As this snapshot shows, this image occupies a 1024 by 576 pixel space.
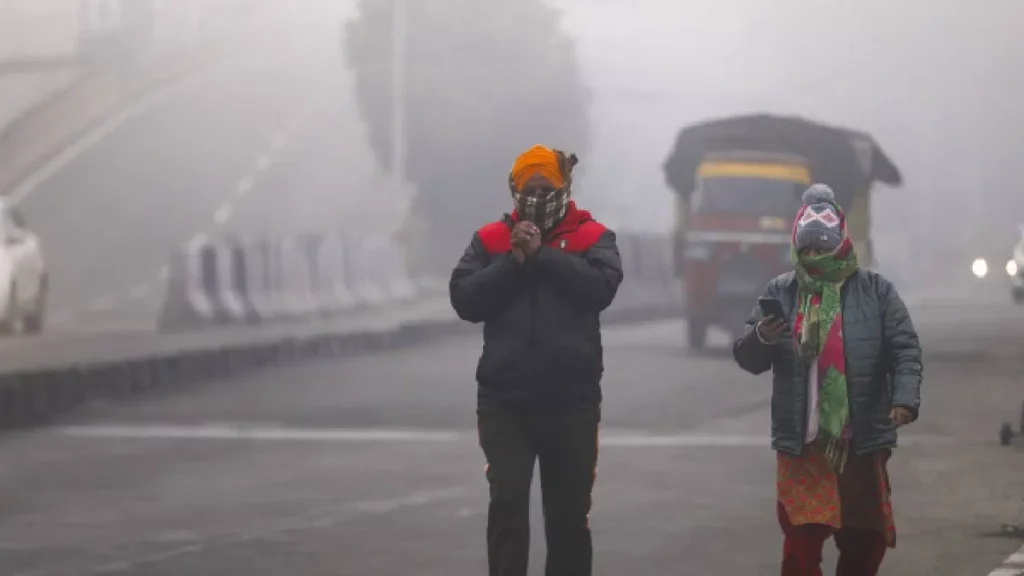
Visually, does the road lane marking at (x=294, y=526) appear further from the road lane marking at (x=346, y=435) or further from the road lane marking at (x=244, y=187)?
the road lane marking at (x=244, y=187)

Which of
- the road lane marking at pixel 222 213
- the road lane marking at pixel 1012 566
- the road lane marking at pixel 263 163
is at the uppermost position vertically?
the road lane marking at pixel 1012 566

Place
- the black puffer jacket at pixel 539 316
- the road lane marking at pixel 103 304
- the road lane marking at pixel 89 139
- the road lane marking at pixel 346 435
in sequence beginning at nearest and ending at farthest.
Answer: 1. the black puffer jacket at pixel 539 316
2. the road lane marking at pixel 346 435
3. the road lane marking at pixel 103 304
4. the road lane marking at pixel 89 139

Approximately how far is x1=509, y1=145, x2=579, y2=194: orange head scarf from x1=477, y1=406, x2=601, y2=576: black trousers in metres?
0.75

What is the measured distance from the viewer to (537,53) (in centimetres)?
6131

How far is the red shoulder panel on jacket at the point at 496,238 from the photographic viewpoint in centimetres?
748

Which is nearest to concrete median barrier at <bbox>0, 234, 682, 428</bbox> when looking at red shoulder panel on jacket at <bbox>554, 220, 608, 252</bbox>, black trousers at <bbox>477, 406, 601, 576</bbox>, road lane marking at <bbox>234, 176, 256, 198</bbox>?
black trousers at <bbox>477, 406, 601, 576</bbox>

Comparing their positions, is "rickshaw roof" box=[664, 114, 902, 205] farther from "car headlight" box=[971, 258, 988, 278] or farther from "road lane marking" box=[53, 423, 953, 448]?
"car headlight" box=[971, 258, 988, 278]

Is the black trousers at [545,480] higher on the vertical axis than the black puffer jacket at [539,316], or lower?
lower

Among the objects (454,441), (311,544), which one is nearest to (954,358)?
(454,441)

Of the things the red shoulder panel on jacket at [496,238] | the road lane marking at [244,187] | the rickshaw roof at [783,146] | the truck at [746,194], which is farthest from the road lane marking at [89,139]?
the red shoulder panel on jacket at [496,238]

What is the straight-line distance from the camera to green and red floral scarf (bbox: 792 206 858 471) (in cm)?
725

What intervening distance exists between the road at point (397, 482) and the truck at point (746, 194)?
4.37 meters

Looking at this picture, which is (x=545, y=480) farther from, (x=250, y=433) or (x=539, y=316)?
(x=250, y=433)

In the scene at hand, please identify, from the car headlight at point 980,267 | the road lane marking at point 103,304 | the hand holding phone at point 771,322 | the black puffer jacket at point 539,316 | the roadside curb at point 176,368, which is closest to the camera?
the hand holding phone at point 771,322
